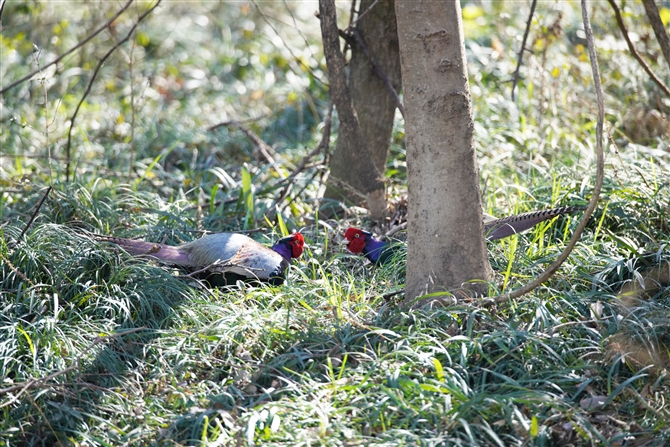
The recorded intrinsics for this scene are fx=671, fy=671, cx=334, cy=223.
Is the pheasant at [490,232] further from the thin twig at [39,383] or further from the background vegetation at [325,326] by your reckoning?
the thin twig at [39,383]

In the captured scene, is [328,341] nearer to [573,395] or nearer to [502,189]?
[573,395]

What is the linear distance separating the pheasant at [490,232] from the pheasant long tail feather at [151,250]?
0.96 metres

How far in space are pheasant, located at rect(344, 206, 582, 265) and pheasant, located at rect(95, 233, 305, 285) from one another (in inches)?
12.6

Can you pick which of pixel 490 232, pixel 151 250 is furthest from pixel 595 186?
pixel 151 250

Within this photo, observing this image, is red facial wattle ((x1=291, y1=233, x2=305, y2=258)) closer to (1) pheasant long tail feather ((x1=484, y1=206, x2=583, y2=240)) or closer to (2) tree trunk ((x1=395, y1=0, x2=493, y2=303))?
(2) tree trunk ((x1=395, y1=0, x2=493, y2=303))

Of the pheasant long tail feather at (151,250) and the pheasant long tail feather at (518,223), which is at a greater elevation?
the pheasant long tail feather at (151,250)

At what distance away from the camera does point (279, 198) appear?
15.3 ft

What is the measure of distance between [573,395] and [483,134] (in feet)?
10.4

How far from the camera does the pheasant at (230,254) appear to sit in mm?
3650

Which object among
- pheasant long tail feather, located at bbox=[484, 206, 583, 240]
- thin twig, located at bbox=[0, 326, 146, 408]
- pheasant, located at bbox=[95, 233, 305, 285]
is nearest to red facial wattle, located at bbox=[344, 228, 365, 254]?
pheasant, located at bbox=[95, 233, 305, 285]

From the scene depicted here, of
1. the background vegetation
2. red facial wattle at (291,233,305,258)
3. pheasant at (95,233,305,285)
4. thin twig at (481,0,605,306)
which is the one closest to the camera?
the background vegetation


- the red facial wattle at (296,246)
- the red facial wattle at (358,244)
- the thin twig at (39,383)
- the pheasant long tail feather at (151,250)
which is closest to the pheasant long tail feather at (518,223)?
the red facial wattle at (358,244)

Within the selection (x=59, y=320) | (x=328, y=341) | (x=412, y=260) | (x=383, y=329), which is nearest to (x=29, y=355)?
(x=59, y=320)

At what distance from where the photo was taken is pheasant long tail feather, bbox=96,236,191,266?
12.2ft
